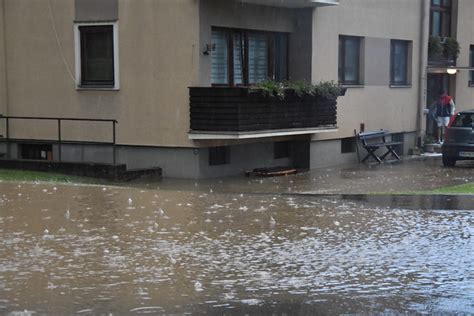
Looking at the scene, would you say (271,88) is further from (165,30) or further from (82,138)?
(82,138)

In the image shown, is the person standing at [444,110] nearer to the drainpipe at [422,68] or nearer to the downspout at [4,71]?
the drainpipe at [422,68]

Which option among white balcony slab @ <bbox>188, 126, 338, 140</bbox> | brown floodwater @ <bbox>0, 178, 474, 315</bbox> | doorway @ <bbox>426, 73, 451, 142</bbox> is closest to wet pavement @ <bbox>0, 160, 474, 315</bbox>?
brown floodwater @ <bbox>0, 178, 474, 315</bbox>

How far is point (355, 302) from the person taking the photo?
670 centimetres

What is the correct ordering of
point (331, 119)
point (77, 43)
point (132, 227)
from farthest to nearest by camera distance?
1. point (331, 119)
2. point (77, 43)
3. point (132, 227)

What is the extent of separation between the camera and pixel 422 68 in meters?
23.7

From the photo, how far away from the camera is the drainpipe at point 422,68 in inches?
925

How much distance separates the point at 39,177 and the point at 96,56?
3.19 meters

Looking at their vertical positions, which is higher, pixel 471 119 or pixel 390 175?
pixel 471 119

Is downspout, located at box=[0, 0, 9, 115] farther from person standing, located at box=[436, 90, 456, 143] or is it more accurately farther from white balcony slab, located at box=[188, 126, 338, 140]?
person standing, located at box=[436, 90, 456, 143]

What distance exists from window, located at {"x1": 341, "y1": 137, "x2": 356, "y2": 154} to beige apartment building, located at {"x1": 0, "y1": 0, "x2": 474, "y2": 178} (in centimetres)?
4

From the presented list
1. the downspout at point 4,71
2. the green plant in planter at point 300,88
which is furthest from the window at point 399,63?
the downspout at point 4,71

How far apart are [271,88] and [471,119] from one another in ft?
19.4

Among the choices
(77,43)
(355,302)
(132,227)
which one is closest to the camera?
(355,302)

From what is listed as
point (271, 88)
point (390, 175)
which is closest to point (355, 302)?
point (271, 88)
